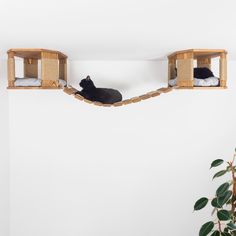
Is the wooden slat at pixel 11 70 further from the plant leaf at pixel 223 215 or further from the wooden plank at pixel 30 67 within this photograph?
the plant leaf at pixel 223 215

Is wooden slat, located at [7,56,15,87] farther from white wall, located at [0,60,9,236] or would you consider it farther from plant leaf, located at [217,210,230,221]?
plant leaf, located at [217,210,230,221]

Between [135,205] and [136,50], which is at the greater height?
[136,50]

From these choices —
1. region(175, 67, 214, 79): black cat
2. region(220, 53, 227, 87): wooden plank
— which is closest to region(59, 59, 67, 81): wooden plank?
region(175, 67, 214, 79): black cat

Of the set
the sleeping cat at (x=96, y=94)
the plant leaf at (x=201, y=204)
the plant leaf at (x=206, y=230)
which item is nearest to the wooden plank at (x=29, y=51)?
the sleeping cat at (x=96, y=94)

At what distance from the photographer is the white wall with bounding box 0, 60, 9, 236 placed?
237cm

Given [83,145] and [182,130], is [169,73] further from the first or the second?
[83,145]

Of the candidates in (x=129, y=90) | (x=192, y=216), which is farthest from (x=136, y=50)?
(x=192, y=216)

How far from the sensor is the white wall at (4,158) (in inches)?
93.1

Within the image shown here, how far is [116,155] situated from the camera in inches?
98.1

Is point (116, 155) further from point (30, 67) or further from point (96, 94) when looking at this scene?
point (30, 67)

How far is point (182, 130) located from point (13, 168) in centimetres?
127

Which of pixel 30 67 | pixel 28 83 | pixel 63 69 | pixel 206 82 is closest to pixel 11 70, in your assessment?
pixel 28 83

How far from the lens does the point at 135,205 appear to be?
2.52 m

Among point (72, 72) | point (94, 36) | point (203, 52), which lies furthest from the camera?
point (72, 72)
